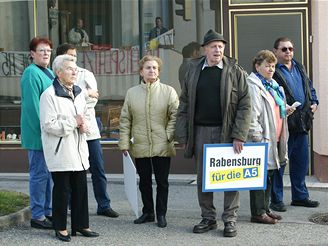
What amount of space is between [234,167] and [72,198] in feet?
5.31

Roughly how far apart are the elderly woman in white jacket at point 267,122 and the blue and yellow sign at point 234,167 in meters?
0.27

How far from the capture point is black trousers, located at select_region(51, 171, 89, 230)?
687 centimetres

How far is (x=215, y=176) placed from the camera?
706 cm

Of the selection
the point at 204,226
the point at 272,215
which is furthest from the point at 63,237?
the point at 272,215

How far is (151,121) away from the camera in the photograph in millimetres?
7336

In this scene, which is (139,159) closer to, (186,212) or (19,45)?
(186,212)

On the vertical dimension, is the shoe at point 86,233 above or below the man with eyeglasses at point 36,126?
below

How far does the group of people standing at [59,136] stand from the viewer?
6.71m

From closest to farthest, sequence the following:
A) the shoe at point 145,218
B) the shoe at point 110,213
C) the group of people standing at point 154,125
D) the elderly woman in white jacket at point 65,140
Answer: the elderly woman in white jacket at point 65,140
the group of people standing at point 154,125
the shoe at point 145,218
the shoe at point 110,213

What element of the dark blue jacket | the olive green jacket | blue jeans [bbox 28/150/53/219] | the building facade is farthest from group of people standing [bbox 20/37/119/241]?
the building facade

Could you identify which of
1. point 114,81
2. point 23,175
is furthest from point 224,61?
point 23,175

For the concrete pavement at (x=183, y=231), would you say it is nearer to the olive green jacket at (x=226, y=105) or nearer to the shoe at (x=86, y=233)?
the shoe at (x=86, y=233)

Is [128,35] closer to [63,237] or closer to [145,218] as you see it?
[145,218]

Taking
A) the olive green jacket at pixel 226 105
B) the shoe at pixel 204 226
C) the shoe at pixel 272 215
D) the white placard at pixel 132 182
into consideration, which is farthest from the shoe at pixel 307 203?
the white placard at pixel 132 182
